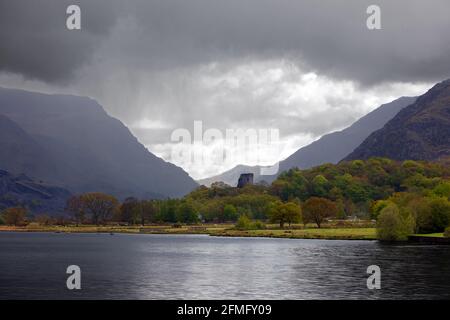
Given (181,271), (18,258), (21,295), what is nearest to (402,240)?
(181,271)

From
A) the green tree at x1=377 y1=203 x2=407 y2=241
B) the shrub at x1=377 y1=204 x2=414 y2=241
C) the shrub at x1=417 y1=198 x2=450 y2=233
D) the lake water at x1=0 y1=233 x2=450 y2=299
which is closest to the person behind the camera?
the lake water at x1=0 y1=233 x2=450 y2=299

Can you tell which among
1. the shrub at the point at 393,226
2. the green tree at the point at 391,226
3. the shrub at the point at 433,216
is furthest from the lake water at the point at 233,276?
the shrub at the point at 433,216

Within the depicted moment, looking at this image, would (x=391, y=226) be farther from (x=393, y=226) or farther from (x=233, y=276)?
(x=233, y=276)

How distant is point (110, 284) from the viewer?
79000mm

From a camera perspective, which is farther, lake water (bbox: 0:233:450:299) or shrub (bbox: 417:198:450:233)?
shrub (bbox: 417:198:450:233)

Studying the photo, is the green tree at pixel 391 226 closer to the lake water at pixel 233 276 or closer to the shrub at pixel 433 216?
the shrub at pixel 433 216

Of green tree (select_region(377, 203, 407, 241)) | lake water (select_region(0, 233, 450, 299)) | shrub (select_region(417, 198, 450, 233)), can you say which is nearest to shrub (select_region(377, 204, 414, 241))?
green tree (select_region(377, 203, 407, 241))

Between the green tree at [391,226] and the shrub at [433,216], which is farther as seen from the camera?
the shrub at [433,216]

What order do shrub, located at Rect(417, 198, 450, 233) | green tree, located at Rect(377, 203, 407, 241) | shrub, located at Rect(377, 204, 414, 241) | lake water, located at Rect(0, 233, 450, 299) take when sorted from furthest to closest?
shrub, located at Rect(417, 198, 450, 233) < shrub, located at Rect(377, 204, 414, 241) < green tree, located at Rect(377, 203, 407, 241) < lake water, located at Rect(0, 233, 450, 299)

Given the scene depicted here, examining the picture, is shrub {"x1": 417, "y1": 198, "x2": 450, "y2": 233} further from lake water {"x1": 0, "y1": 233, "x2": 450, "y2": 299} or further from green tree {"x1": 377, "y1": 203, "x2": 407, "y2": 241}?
lake water {"x1": 0, "y1": 233, "x2": 450, "y2": 299}

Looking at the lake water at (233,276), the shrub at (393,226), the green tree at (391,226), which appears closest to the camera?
the lake water at (233,276)
